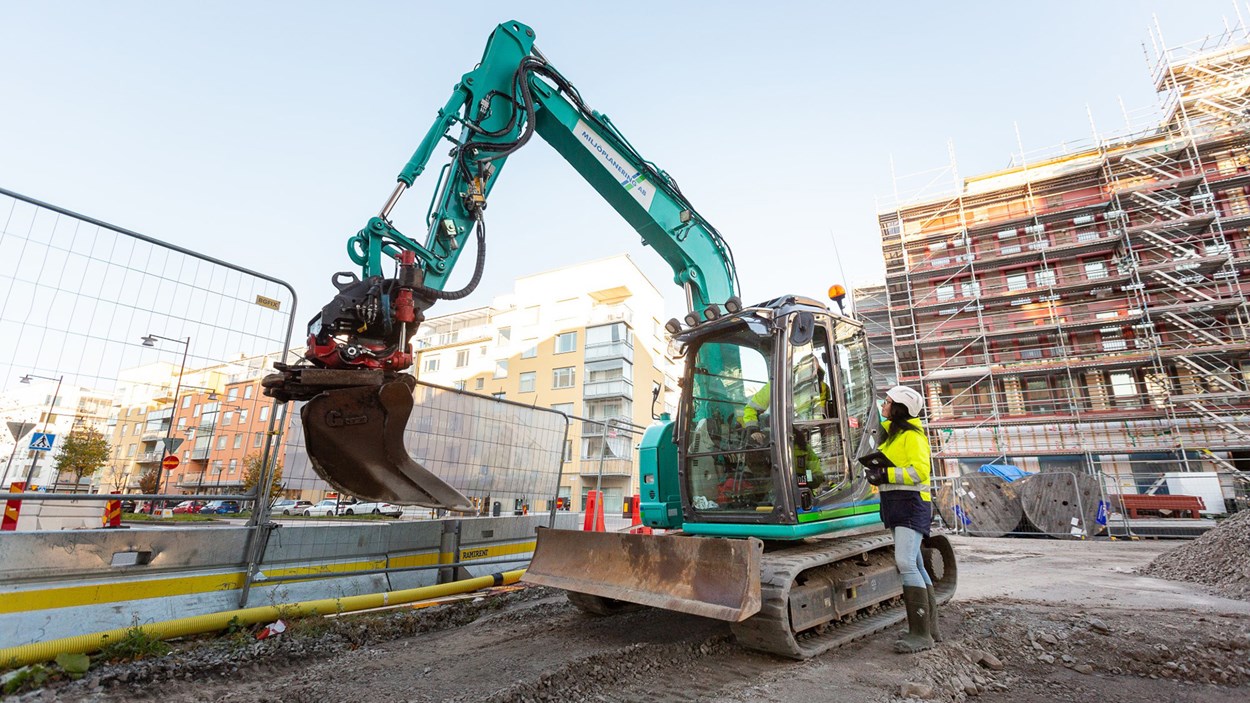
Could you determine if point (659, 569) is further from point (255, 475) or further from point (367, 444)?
point (255, 475)

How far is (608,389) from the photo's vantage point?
3250 centimetres

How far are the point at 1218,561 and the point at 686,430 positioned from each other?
7.06 metres

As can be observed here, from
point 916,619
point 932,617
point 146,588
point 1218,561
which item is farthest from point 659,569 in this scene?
point 1218,561

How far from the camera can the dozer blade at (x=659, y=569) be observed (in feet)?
10.9

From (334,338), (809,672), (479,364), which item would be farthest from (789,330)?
(479,364)

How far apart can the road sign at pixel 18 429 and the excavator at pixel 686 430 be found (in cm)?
162

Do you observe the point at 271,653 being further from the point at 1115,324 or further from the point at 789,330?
the point at 1115,324

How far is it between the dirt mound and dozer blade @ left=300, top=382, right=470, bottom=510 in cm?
800

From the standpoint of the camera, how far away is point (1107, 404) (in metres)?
23.1

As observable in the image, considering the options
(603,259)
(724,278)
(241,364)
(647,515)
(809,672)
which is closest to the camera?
(809,672)

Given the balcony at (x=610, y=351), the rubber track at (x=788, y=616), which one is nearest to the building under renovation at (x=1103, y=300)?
the balcony at (x=610, y=351)

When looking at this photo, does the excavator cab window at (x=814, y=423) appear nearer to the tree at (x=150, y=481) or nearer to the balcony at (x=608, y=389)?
the tree at (x=150, y=481)

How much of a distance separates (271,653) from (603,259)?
108 feet

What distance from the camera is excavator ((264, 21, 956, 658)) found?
360cm
